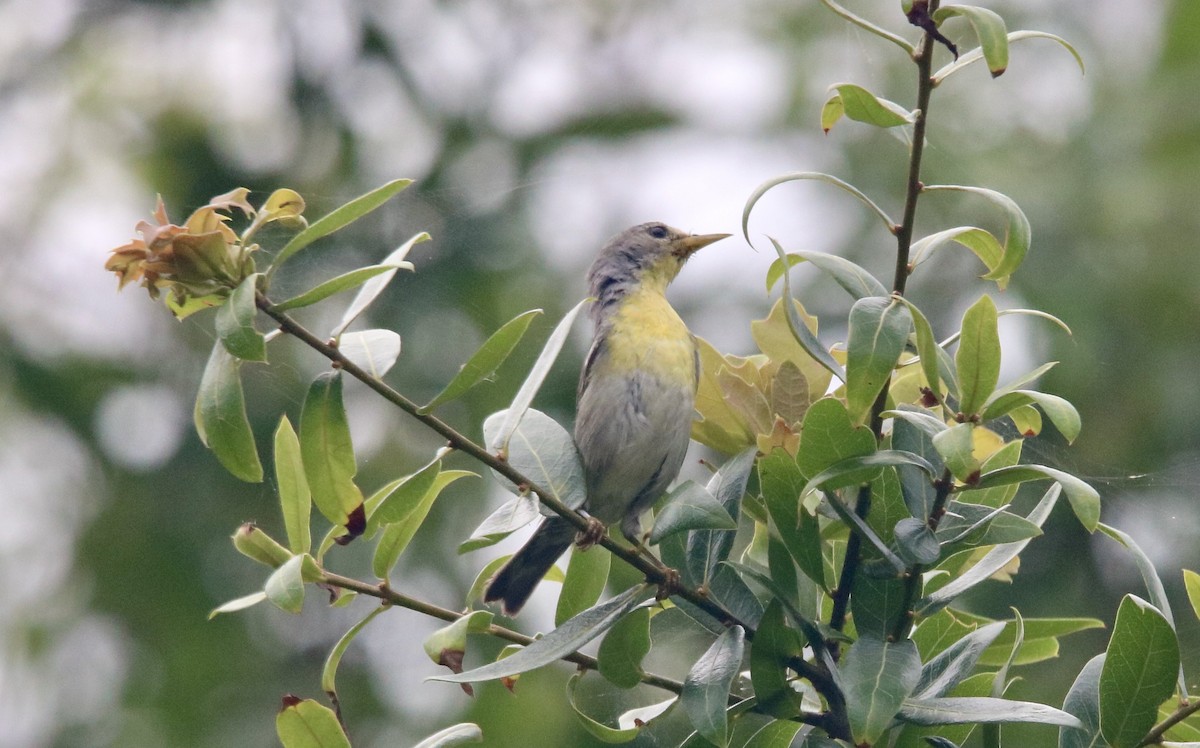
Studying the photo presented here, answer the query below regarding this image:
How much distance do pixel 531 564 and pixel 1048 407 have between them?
88.5 inches

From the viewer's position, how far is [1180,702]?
1948 millimetres

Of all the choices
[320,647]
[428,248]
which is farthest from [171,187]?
[320,647]

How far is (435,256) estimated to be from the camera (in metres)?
6.57

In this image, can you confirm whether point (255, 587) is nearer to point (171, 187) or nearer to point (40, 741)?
point (40, 741)

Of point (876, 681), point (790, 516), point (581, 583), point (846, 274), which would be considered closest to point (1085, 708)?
point (876, 681)

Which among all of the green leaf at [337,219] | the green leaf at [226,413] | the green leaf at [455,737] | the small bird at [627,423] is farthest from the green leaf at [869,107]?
the small bird at [627,423]

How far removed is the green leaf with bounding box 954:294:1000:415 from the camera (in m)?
1.83

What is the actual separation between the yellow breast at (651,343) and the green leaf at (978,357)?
1938mm

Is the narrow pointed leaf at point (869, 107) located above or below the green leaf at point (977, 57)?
below

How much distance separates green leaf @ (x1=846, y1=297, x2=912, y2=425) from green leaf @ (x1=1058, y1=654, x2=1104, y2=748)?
630 millimetres

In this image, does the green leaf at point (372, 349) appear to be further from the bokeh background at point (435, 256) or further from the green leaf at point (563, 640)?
the bokeh background at point (435, 256)

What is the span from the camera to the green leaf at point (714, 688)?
1.82 meters

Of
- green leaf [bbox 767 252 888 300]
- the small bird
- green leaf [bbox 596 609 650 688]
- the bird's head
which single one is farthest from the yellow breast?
green leaf [bbox 596 609 650 688]

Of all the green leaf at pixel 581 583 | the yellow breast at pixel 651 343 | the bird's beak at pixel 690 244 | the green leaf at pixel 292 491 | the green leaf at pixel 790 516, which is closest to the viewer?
the green leaf at pixel 790 516
